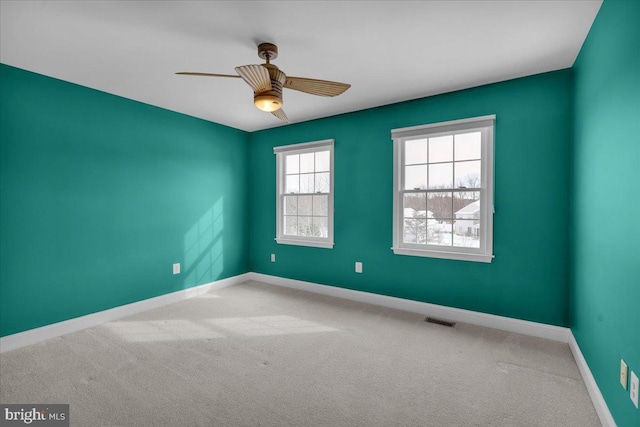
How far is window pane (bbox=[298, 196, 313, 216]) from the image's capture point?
4.63 metres

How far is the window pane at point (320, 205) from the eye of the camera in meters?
4.45

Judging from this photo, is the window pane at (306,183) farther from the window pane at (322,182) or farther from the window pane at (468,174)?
the window pane at (468,174)

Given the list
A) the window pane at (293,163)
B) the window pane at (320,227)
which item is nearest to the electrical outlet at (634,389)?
the window pane at (320,227)

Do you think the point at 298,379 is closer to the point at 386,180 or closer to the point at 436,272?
the point at 436,272

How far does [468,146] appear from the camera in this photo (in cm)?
334

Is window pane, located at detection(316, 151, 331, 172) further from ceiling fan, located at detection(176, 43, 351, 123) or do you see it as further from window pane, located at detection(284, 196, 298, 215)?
ceiling fan, located at detection(176, 43, 351, 123)

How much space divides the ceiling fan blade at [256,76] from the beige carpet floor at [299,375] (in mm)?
2089

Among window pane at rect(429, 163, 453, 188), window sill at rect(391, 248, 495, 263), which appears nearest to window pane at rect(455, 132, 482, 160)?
window pane at rect(429, 163, 453, 188)

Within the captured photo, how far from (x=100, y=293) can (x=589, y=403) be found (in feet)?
14.2

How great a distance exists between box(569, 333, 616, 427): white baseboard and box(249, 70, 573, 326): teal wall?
44cm

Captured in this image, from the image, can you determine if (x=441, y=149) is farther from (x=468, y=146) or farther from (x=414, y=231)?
(x=414, y=231)

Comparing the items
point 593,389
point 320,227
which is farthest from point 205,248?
point 593,389

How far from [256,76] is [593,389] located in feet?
9.78

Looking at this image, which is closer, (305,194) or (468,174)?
(468,174)
